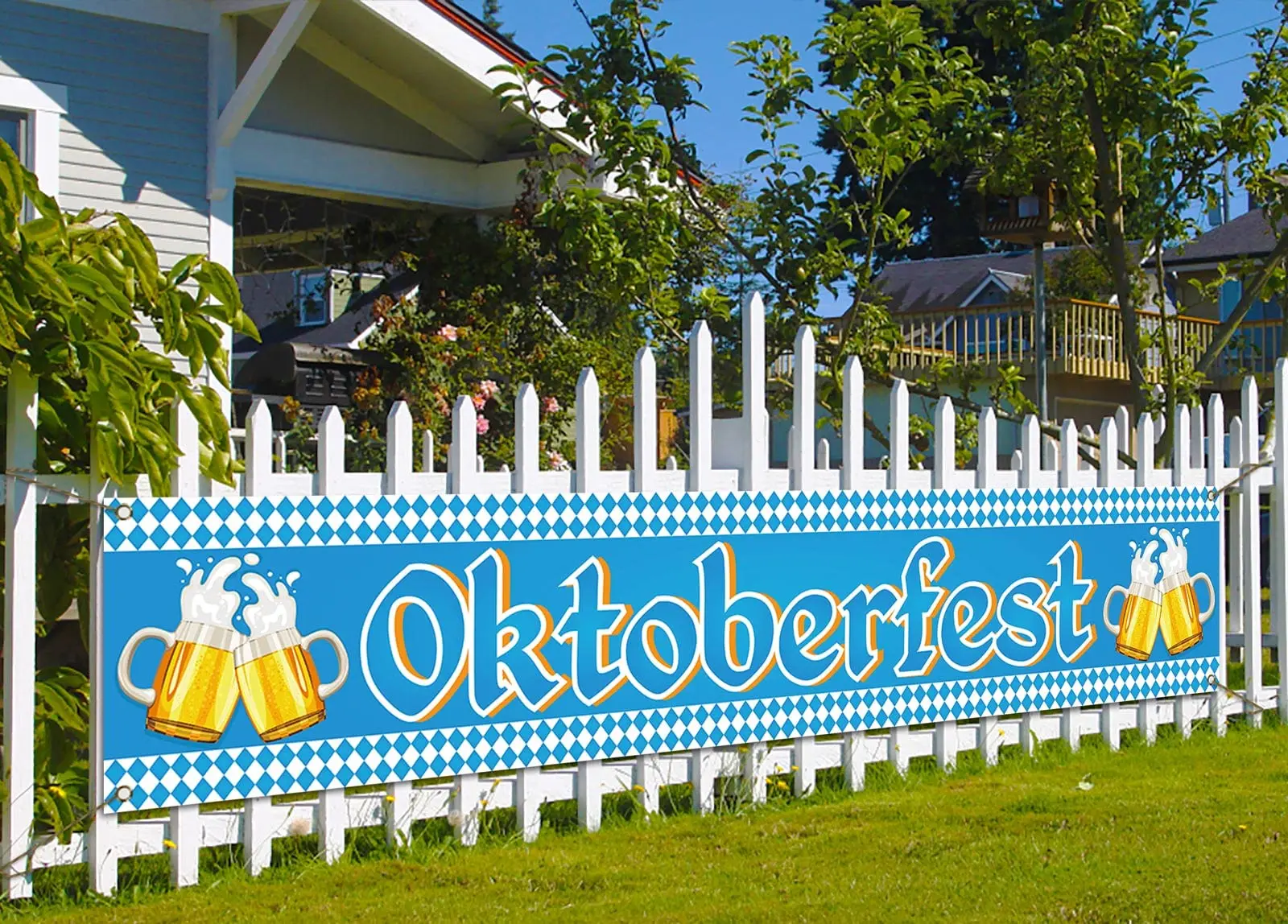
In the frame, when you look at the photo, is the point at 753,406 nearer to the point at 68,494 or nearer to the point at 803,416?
the point at 803,416

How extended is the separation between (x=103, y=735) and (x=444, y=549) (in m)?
1.19

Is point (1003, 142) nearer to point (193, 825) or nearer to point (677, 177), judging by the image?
point (677, 177)

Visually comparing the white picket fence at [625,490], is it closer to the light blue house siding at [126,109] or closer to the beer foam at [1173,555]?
the beer foam at [1173,555]

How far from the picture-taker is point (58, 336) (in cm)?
434

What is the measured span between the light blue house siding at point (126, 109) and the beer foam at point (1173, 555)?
233 inches

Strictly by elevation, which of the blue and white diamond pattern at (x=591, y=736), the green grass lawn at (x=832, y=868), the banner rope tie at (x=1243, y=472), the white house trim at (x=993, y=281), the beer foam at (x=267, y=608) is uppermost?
the white house trim at (x=993, y=281)

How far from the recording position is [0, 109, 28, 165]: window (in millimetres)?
8688

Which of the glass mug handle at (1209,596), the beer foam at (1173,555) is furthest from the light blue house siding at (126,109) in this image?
the glass mug handle at (1209,596)

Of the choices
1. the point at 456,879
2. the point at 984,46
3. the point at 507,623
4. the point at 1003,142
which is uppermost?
the point at 984,46

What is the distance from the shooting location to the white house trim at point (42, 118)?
857cm

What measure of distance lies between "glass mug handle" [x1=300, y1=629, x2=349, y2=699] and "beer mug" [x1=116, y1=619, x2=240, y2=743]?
0.23m

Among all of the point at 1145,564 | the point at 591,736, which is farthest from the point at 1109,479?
the point at 591,736

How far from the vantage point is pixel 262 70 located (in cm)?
898

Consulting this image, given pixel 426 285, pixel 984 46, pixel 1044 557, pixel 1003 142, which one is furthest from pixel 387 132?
pixel 984 46
